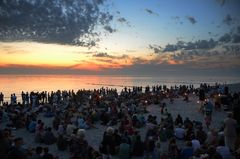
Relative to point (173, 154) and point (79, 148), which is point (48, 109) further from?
point (173, 154)

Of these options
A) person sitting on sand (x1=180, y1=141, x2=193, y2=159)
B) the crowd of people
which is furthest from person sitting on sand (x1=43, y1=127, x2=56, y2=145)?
person sitting on sand (x1=180, y1=141, x2=193, y2=159)

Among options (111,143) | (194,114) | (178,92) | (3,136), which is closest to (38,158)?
(3,136)

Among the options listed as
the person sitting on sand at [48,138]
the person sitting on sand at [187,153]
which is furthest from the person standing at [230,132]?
the person sitting on sand at [48,138]

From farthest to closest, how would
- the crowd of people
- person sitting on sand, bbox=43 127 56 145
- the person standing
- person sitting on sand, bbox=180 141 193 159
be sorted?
person sitting on sand, bbox=43 127 56 145 → the person standing → person sitting on sand, bbox=180 141 193 159 → the crowd of people

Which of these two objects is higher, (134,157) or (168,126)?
(168,126)

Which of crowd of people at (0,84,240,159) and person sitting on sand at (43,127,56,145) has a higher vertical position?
crowd of people at (0,84,240,159)

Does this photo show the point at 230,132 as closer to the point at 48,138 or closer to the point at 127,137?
the point at 127,137

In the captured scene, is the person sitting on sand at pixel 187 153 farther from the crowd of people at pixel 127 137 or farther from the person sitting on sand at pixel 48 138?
the person sitting on sand at pixel 48 138

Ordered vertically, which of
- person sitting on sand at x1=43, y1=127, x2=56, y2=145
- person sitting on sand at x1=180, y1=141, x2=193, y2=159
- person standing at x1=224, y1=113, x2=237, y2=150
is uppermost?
person standing at x1=224, y1=113, x2=237, y2=150

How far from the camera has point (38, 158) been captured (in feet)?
31.3

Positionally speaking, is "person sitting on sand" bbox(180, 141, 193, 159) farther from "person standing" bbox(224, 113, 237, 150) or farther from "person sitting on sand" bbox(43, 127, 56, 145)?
"person sitting on sand" bbox(43, 127, 56, 145)

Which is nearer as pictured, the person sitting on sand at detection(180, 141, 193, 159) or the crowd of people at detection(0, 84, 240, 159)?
the crowd of people at detection(0, 84, 240, 159)

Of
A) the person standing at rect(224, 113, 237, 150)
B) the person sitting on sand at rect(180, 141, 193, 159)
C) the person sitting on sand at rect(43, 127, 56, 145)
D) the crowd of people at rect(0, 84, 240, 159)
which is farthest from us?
the person sitting on sand at rect(43, 127, 56, 145)

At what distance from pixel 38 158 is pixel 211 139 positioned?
23.5 feet
